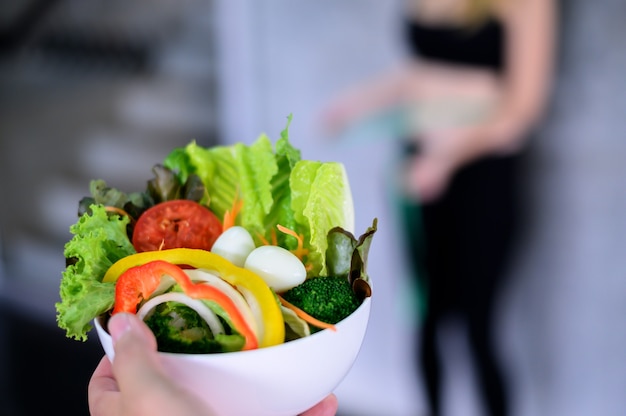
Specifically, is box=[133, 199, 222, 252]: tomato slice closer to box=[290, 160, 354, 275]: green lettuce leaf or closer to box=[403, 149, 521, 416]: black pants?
box=[290, 160, 354, 275]: green lettuce leaf

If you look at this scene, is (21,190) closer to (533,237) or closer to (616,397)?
(533,237)

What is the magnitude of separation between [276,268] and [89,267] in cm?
23

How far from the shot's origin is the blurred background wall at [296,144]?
2008mm

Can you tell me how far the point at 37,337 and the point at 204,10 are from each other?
179cm

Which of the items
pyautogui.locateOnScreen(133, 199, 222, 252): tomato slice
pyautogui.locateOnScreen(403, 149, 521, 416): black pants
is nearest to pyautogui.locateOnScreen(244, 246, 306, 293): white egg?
pyautogui.locateOnScreen(133, 199, 222, 252): tomato slice

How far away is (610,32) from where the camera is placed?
1.90 meters

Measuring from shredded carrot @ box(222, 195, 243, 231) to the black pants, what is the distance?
1.30m

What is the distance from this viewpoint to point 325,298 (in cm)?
71

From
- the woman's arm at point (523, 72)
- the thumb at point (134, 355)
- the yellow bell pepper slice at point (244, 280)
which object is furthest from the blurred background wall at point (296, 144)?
the thumb at point (134, 355)

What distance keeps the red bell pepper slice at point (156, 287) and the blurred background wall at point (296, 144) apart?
64.3 inches

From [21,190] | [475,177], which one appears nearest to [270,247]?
[475,177]

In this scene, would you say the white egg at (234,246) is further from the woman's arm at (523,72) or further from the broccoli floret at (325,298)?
the woman's arm at (523,72)

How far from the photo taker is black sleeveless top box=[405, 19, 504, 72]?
1944 mm

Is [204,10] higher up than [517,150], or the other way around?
[204,10]
